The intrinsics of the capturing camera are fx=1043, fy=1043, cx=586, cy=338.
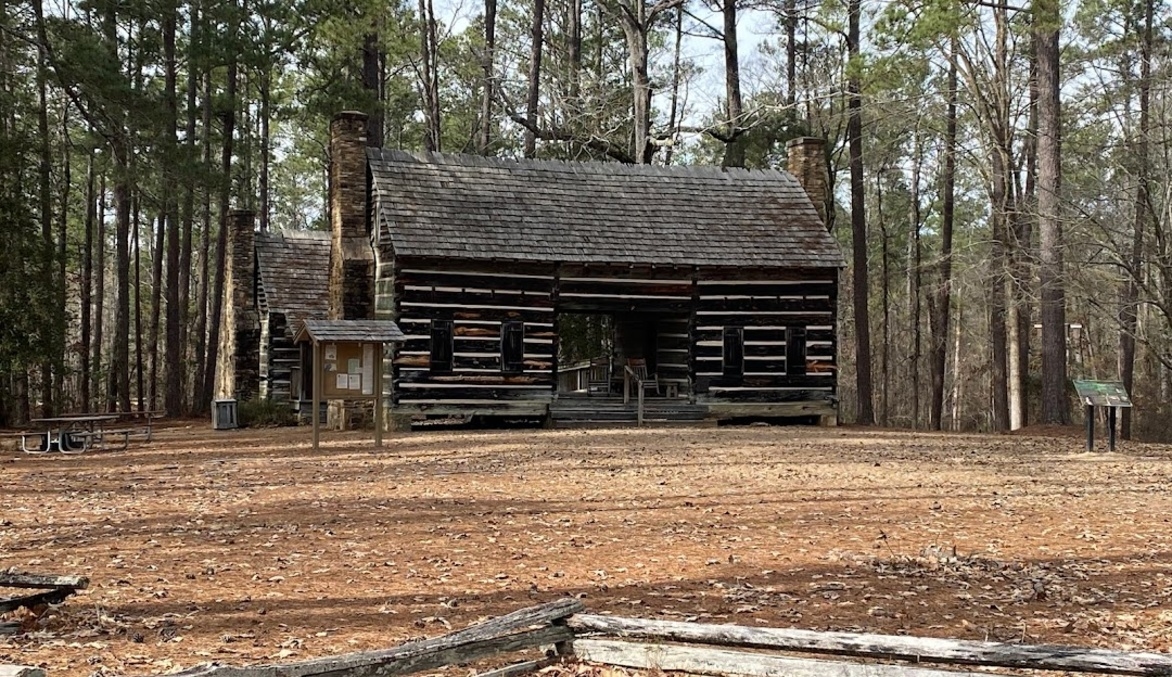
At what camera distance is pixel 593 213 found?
85.4 ft

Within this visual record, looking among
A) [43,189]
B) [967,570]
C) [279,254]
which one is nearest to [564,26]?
[279,254]

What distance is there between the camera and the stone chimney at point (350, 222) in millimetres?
24734

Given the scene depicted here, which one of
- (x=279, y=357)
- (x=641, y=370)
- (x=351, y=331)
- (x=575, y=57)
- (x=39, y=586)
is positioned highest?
(x=575, y=57)

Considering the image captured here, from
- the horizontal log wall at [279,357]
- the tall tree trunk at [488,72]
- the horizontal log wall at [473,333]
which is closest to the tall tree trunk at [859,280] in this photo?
the horizontal log wall at [473,333]

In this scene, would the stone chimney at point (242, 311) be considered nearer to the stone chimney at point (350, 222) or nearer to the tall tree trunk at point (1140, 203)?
the stone chimney at point (350, 222)

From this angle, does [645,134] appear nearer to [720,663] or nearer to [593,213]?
[593,213]

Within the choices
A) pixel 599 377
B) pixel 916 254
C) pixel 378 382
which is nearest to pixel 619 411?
pixel 378 382

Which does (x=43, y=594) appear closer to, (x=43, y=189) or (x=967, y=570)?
(x=967, y=570)

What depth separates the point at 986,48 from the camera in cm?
2622

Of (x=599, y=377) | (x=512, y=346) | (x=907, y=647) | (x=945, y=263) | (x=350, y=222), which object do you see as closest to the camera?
(x=907, y=647)

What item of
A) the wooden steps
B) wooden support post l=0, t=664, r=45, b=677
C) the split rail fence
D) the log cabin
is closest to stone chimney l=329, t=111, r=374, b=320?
the log cabin

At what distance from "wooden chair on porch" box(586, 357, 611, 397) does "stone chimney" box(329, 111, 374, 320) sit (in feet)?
24.2

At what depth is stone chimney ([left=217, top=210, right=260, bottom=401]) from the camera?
31984mm

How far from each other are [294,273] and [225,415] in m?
6.08
